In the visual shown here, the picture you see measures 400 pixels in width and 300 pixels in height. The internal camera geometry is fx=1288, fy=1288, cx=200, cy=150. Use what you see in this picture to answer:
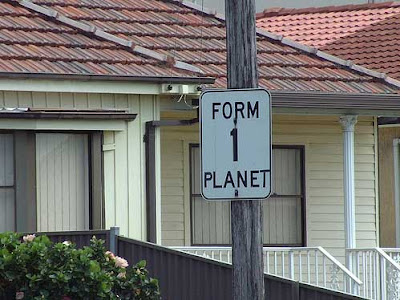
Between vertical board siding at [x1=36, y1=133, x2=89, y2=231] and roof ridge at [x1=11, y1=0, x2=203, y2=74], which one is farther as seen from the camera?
roof ridge at [x1=11, y1=0, x2=203, y2=74]

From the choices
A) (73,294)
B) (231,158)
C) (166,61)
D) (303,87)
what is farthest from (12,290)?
(303,87)

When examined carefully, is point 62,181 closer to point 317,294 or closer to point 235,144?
point 317,294

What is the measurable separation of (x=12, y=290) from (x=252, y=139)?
3.51 meters

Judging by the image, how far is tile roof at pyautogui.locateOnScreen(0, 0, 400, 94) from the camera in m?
16.5

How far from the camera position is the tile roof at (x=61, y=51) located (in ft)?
50.8

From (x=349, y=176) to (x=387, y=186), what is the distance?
375 centimetres

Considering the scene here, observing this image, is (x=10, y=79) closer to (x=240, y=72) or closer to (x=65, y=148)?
(x=65, y=148)

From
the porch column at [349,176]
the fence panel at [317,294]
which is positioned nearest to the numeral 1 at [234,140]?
the fence panel at [317,294]

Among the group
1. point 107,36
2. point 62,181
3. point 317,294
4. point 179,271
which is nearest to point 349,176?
point 107,36

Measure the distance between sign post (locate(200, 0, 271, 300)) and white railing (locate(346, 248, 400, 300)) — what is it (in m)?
6.43

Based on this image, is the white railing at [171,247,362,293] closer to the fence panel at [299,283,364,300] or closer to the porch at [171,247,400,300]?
the porch at [171,247,400,300]

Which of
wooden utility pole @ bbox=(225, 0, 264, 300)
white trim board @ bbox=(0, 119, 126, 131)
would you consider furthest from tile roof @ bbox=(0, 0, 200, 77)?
wooden utility pole @ bbox=(225, 0, 264, 300)

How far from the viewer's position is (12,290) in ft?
39.5

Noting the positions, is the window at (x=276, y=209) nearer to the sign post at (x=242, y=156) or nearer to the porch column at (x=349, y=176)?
the porch column at (x=349, y=176)
